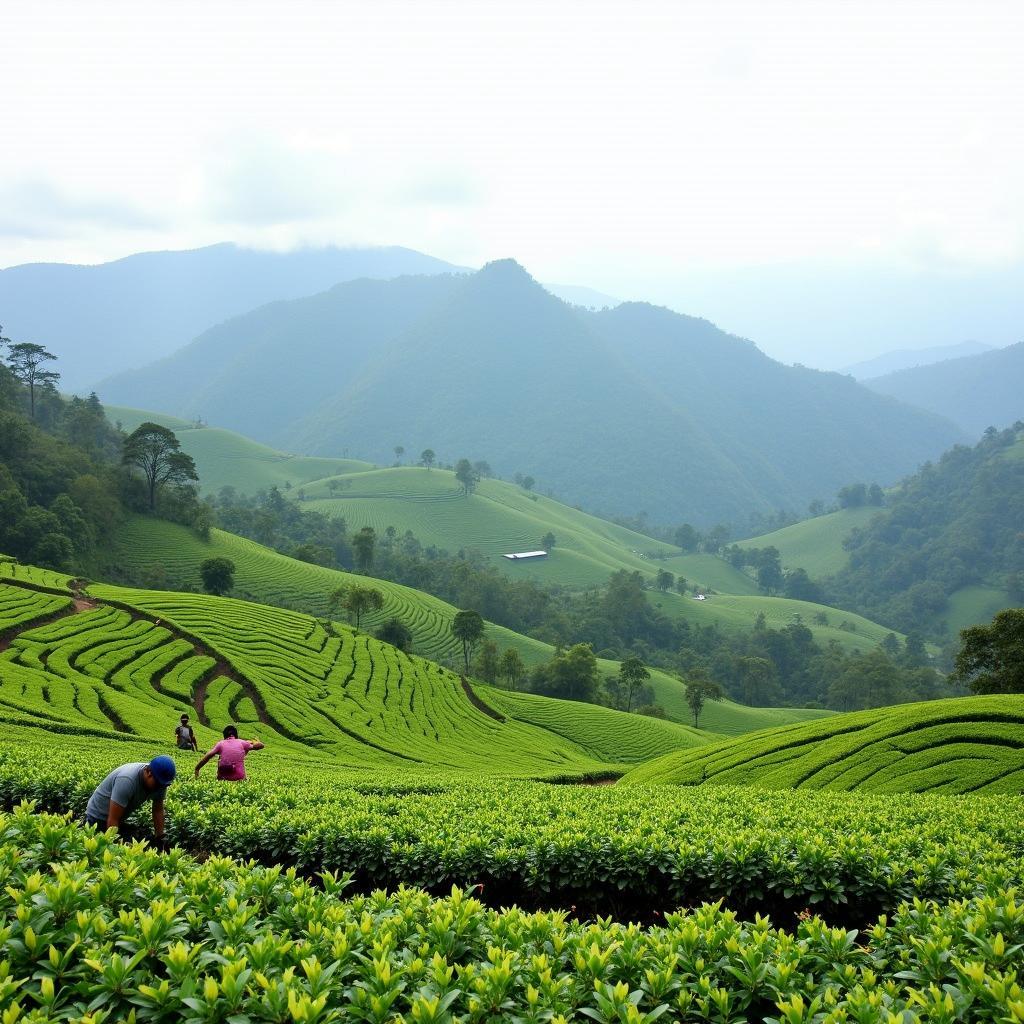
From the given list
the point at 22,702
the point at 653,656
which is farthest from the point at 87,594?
the point at 653,656

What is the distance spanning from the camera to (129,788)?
353 inches

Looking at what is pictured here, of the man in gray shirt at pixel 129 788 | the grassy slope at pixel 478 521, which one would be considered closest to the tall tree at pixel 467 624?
the man in gray shirt at pixel 129 788

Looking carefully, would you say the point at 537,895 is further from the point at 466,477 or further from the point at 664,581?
the point at 466,477

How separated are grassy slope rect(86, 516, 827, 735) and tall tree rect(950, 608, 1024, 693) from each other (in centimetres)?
4271

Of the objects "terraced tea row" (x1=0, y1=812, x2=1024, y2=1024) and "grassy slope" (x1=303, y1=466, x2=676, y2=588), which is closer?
"terraced tea row" (x1=0, y1=812, x2=1024, y2=1024)

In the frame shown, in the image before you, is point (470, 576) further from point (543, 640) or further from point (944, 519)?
point (944, 519)

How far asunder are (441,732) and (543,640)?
2701 inches

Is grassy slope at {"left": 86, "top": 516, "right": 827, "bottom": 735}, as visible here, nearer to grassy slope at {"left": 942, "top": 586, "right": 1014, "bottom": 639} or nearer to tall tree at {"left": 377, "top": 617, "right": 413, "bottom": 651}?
tall tree at {"left": 377, "top": 617, "right": 413, "bottom": 651}

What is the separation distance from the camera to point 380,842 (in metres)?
9.45

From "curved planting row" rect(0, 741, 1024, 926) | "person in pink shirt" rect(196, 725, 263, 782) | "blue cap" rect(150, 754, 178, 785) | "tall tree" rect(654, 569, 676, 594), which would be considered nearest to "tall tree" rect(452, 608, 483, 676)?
"person in pink shirt" rect(196, 725, 263, 782)

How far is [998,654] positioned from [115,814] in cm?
4138

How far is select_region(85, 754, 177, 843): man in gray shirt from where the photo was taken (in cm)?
887

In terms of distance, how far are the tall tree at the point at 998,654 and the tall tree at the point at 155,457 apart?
266 feet

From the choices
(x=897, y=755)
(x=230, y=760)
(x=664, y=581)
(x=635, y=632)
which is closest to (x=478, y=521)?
(x=664, y=581)
